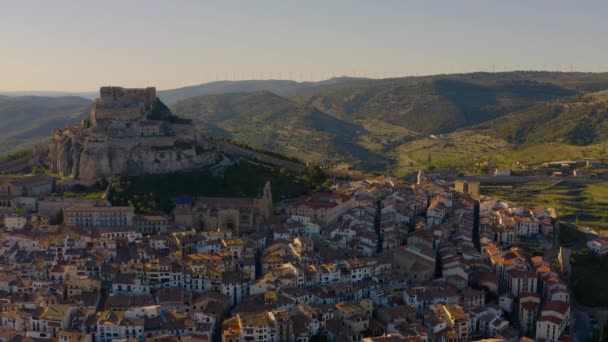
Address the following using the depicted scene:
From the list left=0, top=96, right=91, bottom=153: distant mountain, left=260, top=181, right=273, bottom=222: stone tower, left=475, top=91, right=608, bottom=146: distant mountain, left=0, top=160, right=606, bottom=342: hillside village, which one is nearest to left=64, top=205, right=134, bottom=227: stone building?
left=0, top=160, right=606, bottom=342: hillside village

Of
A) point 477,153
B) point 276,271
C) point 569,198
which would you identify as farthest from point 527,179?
point 276,271

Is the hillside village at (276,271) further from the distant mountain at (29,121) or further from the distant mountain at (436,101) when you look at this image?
the distant mountain at (436,101)

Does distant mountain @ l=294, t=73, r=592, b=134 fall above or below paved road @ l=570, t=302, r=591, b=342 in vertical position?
above

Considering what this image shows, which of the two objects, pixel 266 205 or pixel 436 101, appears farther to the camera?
pixel 436 101

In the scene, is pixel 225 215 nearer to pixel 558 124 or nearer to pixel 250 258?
pixel 250 258

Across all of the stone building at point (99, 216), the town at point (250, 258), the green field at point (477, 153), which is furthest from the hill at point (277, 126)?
the stone building at point (99, 216)

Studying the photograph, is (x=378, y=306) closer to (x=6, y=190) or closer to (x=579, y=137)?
(x=6, y=190)

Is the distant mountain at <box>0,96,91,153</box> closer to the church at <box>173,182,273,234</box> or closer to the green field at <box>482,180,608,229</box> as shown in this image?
the church at <box>173,182,273,234</box>
